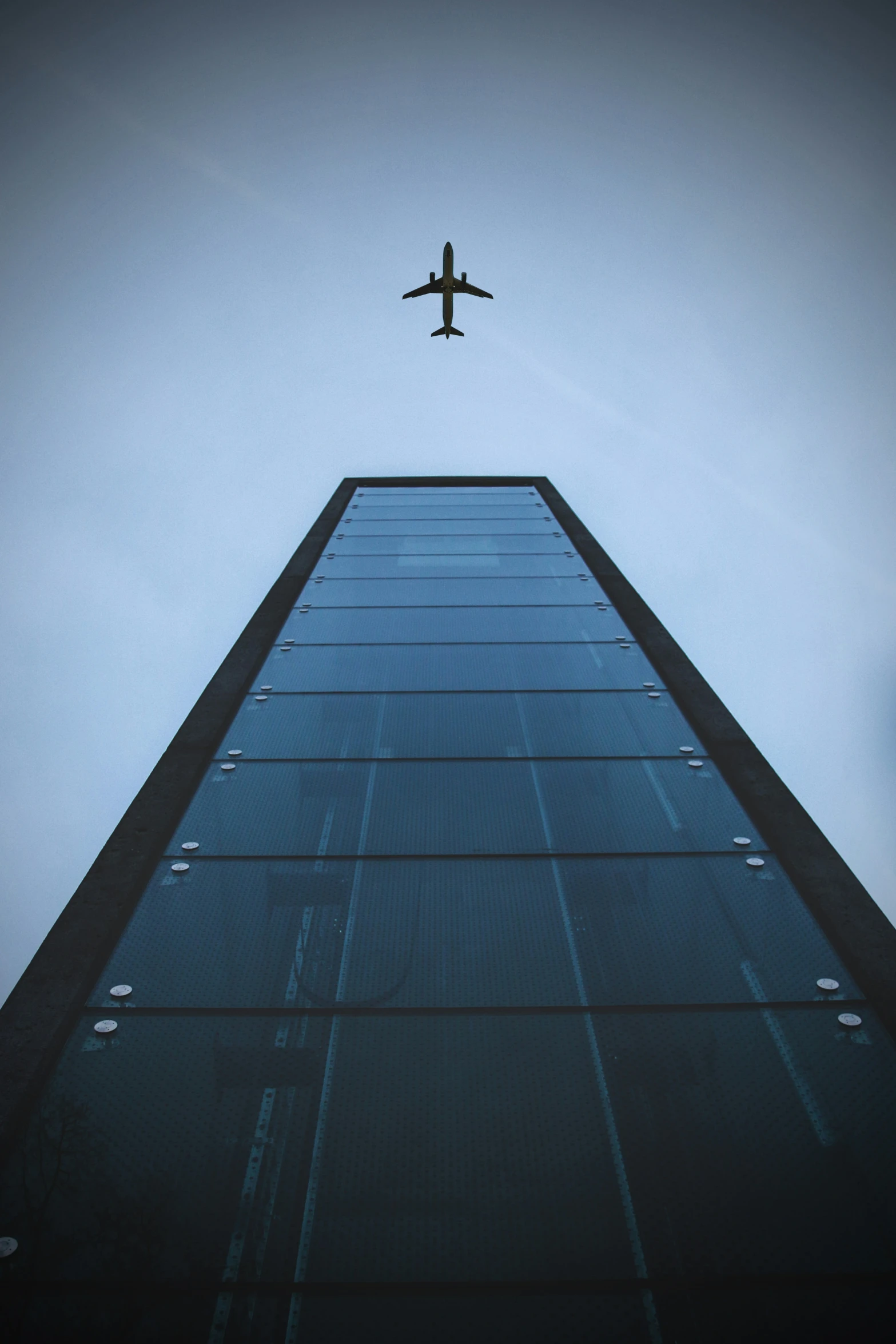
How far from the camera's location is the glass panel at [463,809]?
16.3 ft

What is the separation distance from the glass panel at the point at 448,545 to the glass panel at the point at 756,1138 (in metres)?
8.62

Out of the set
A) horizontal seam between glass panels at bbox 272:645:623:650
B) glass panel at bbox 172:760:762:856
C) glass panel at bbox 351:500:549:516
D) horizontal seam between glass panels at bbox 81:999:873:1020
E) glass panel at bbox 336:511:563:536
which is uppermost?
glass panel at bbox 351:500:549:516

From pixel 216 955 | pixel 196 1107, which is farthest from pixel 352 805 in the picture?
Result: pixel 196 1107

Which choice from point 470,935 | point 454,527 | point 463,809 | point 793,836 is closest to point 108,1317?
point 470,935

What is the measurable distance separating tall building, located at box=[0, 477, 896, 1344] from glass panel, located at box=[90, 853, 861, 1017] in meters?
0.02

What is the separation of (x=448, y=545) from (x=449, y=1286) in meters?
10.3

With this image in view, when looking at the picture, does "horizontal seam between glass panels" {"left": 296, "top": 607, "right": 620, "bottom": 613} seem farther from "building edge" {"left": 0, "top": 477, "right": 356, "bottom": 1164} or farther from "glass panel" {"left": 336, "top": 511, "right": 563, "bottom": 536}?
"glass panel" {"left": 336, "top": 511, "right": 563, "bottom": 536}

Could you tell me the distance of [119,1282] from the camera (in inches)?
101

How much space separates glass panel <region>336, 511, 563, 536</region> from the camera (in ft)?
41.3

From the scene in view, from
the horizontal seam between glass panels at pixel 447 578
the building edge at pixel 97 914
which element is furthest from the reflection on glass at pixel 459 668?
the horizontal seam between glass panels at pixel 447 578

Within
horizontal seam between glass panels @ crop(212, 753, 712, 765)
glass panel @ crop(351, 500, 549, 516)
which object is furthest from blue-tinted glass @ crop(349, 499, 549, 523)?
horizontal seam between glass panels @ crop(212, 753, 712, 765)

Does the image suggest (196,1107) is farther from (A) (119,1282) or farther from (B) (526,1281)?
(B) (526,1281)

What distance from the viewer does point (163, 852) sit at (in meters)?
4.81

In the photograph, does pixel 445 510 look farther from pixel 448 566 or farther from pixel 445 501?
pixel 448 566
